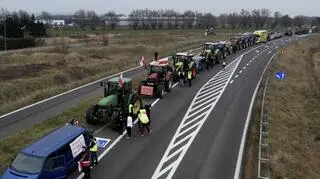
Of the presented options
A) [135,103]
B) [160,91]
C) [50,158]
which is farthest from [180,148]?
→ [160,91]

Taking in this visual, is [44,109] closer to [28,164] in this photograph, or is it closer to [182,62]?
[28,164]

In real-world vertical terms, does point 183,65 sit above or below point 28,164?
above

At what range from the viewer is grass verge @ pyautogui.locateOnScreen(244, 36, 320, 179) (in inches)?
827

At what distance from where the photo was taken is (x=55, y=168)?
659 inches

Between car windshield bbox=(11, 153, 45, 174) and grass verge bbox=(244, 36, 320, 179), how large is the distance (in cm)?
864

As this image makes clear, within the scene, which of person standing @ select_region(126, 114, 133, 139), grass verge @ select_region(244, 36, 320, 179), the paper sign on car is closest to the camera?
the paper sign on car

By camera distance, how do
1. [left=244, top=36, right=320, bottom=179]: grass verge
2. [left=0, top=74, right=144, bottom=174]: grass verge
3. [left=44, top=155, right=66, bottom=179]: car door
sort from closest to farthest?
[left=44, top=155, right=66, bottom=179]: car door
[left=0, top=74, right=144, bottom=174]: grass verge
[left=244, top=36, right=320, bottom=179]: grass verge

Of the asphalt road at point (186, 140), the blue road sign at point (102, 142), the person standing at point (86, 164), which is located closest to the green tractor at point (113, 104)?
the asphalt road at point (186, 140)

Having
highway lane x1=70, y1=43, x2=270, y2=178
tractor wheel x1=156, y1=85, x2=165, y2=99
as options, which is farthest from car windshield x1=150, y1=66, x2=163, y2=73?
highway lane x1=70, y1=43, x2=270, y2=178

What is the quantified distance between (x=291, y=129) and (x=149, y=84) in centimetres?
1060

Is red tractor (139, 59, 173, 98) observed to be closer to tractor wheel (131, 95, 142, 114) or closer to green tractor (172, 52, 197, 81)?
green tractor (172, 52, 197, 81)

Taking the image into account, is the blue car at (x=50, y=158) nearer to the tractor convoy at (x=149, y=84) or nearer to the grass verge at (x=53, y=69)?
the tractor convoy at (x=149, y=84)

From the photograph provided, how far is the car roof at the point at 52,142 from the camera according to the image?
1675 cm

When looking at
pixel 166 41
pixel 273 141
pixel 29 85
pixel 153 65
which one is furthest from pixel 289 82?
pixel 166 41
